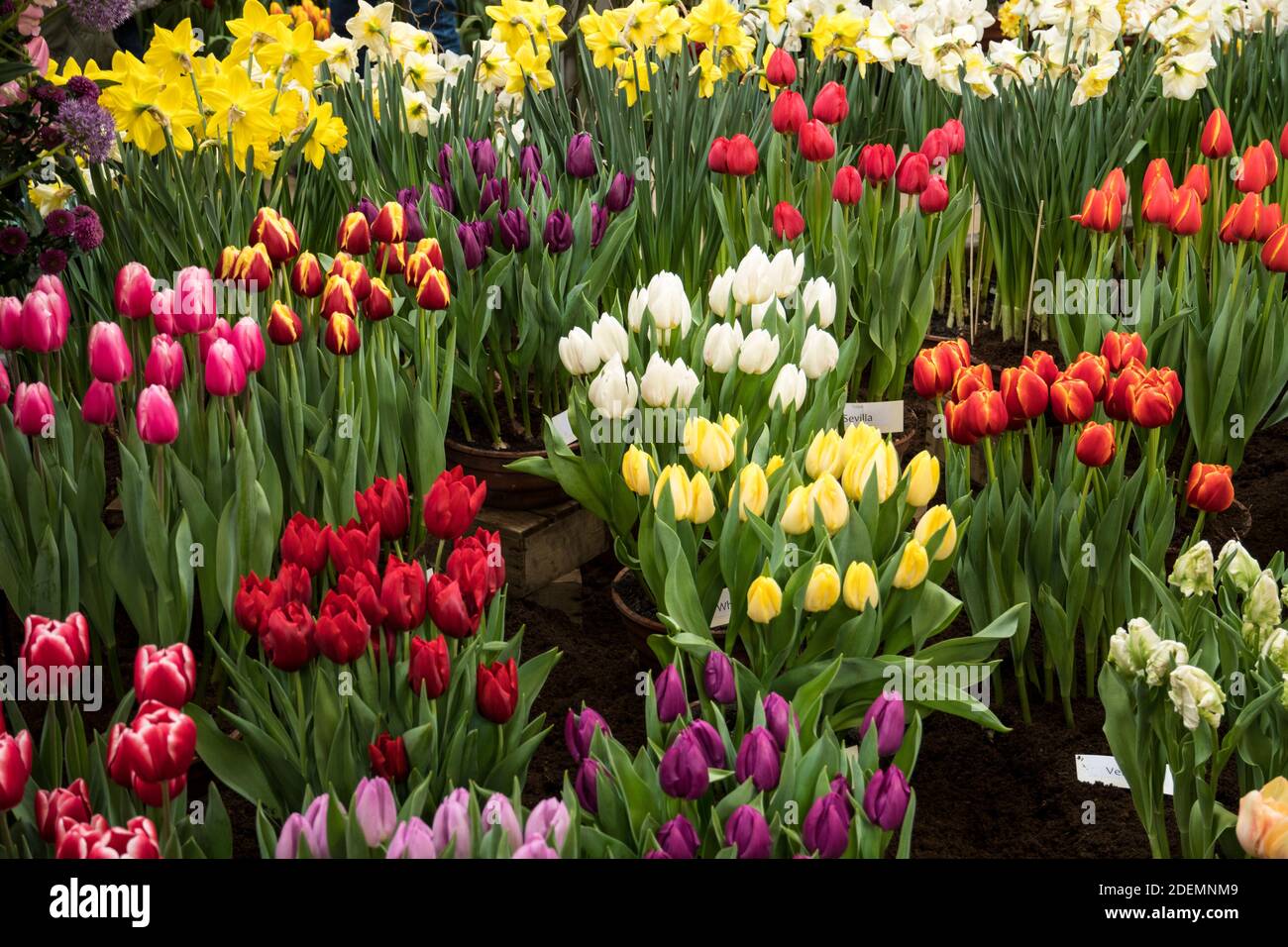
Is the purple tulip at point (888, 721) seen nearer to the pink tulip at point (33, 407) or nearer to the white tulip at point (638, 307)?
the white tulip at point (638, 307)

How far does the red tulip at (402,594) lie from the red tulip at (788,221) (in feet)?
4.28

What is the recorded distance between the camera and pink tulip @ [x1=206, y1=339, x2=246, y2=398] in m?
Answer: 1.67

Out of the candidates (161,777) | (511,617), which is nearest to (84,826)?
(161,777)

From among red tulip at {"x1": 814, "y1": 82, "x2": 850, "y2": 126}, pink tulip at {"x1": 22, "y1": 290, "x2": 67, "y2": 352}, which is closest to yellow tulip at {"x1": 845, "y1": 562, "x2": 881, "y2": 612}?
pink tulip at {"x1": 22, "y1": 290, "x2": 67, "y2": 352}

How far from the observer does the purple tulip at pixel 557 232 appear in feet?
7.70

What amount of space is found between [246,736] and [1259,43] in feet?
9.33

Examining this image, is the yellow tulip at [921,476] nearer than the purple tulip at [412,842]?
No

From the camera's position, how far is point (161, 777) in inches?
42.7

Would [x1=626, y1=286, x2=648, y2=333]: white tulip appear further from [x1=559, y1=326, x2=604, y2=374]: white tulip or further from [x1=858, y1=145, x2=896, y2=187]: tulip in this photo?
[x1=858, y1=145, x2=896, y2=187]: tulip

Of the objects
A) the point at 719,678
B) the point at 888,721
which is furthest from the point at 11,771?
the point at 888,721

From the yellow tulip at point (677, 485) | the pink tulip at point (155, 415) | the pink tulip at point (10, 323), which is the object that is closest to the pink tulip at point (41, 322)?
the pink tulip at point (10, 323)

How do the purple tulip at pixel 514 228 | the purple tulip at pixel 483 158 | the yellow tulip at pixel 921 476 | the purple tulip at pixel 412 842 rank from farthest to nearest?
the purple tulip at pixel 483 158 → the purple tulip at pixel 514 228 → the yellow tulip at pixel 921 476 → the purple tulip at pixel 412 842

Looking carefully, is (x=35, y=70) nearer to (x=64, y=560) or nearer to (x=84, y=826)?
(x=64, y=560)

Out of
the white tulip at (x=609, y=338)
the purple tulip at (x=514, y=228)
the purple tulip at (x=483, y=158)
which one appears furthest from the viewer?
the purple tulip at (x=483, y=158)
